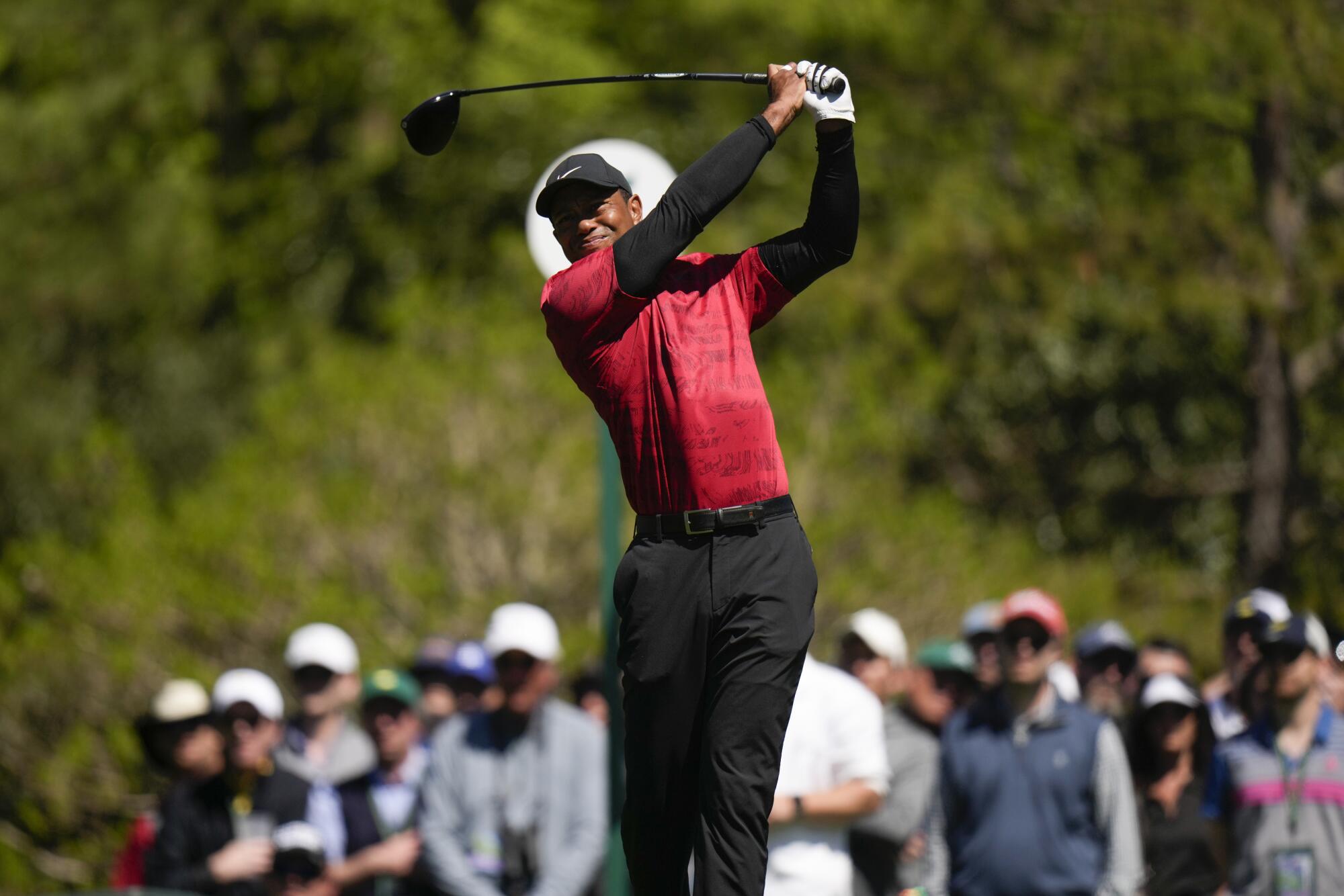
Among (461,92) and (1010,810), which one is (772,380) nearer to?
(1010,810)

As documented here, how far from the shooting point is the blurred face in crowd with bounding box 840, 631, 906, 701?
29.4 feet

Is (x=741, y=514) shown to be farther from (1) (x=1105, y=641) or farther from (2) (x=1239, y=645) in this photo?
(1) (x=1105, y=641)

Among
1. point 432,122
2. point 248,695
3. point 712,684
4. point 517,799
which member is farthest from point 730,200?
point 248,695

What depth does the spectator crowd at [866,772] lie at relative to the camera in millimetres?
Answer: 7051

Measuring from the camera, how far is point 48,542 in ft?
48.1

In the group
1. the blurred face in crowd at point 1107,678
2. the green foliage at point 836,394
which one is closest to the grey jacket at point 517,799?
the blurred face in crowd at point 1107,678

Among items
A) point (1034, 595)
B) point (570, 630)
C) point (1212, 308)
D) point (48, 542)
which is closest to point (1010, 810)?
point (1034, 595)

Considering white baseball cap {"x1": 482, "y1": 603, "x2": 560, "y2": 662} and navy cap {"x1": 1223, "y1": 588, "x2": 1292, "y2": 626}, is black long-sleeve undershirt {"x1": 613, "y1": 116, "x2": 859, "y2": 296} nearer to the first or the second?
white baseball cap {"x1": 482, "y1": 603, "x2": 560, "y2": 662}

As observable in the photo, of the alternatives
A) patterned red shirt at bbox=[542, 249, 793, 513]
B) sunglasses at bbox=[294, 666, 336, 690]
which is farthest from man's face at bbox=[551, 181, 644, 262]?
sunglasses at bbox=[294, 666, 336, 690]

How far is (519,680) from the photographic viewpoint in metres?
8.40

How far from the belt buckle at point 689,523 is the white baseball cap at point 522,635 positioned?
378 centimetres

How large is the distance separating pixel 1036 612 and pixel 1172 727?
3.04 ft

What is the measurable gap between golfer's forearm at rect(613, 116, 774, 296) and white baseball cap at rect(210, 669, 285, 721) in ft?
14.1

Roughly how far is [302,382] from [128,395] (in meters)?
6.06
